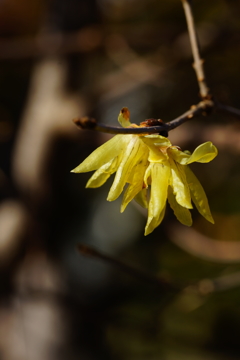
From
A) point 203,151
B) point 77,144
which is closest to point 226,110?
point 203,151

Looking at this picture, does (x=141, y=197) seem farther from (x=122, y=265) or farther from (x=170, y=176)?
(x=122, y=265)

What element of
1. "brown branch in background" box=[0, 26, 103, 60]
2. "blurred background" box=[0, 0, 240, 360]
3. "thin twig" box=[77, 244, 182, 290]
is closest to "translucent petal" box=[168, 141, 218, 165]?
"thin twig" box=[77, 244, 182, 290]

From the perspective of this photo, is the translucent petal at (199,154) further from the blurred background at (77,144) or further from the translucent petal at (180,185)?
the blurred background at (77,144)

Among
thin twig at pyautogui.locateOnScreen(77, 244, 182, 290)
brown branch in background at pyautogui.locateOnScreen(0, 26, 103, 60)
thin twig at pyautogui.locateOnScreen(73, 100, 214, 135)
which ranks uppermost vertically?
brown branch in background at pyautogui.locateOnScreen(0, 26, 103, 60)

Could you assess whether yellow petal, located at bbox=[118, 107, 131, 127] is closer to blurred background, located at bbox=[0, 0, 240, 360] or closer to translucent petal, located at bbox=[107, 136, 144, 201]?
translucent petal, located at bbox=[107, 136, 144, 201]

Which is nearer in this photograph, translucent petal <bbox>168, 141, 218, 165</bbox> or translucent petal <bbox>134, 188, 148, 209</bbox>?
translucent petal <bbox>168, 141, 218, 165</bbox>

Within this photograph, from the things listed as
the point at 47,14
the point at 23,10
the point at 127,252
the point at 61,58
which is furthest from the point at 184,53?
the point at 127,252

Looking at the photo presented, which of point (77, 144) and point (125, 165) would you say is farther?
point (77, 144)
